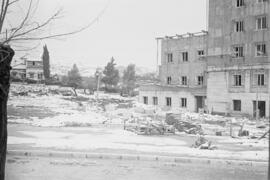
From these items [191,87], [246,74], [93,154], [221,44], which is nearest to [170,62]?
[191,87]

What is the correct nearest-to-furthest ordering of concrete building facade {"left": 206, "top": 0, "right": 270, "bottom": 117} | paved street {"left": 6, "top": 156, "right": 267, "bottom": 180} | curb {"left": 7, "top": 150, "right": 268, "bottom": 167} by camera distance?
paved street {"left": 6, "top": 156, "right": 267, "bottom": 180}, curb {"left": 7, "top": 150, "right": 268, "bottom": 167}, concrete building facade {"left": 206, "top": 0, "right": 270, "bottom": 117}

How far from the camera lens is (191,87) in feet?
144

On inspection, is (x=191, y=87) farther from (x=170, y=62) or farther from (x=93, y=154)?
(x=93, y=154)

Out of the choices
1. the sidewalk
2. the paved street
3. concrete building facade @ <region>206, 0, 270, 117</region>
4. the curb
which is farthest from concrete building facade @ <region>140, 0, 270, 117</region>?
the paved street

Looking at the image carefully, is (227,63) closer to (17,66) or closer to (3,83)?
(17,66)

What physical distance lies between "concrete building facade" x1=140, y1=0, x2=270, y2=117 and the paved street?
22020mm

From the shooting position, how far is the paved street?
432 inches

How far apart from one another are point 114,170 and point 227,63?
3009cm

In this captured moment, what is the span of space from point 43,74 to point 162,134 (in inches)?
2361

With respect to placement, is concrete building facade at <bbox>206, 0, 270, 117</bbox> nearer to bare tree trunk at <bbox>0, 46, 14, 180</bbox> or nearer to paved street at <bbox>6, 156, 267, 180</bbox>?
paved street at <bbox>6, 156, 267, 180</bbox>

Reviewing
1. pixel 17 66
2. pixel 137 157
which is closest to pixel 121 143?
pixel 137 157

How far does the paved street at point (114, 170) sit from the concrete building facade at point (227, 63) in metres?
22.0

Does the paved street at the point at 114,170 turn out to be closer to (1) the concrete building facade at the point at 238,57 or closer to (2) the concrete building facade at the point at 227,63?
(2) the concrete building facade at the point at 227,63

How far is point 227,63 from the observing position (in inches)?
1563
